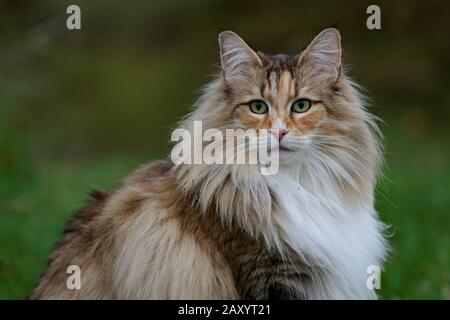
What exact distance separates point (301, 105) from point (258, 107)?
20 cm

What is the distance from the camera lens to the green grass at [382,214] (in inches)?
218

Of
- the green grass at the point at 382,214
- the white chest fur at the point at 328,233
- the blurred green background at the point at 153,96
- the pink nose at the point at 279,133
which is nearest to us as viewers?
the pink nose at the point at 279,133

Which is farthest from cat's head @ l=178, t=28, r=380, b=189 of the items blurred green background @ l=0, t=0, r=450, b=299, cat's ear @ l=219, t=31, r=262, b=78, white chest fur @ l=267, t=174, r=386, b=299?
blurred green background @ l=0, t=0, r=450, b=299

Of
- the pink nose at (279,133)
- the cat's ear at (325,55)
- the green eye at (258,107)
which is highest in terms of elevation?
the cat's ear at (325,55)

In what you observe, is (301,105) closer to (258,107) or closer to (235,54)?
(258,107)

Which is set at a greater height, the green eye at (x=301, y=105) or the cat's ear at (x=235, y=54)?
the cat's ear at (x=235, y=54)

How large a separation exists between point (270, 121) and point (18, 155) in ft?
13.9

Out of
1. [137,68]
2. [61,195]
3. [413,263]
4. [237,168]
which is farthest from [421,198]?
[137,68]

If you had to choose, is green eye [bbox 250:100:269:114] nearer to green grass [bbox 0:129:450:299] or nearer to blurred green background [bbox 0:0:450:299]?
green grass [bbox 0:129:450:299]

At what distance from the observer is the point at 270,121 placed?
383cm

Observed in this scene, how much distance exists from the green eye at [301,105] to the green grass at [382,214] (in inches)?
39.7

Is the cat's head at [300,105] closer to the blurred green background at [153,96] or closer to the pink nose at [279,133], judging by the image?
the pink nose at [279,133]

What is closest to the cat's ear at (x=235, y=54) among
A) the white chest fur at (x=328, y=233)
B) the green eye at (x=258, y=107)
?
the green eye at (x=258, y=107)

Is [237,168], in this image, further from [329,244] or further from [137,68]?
[137,68]
